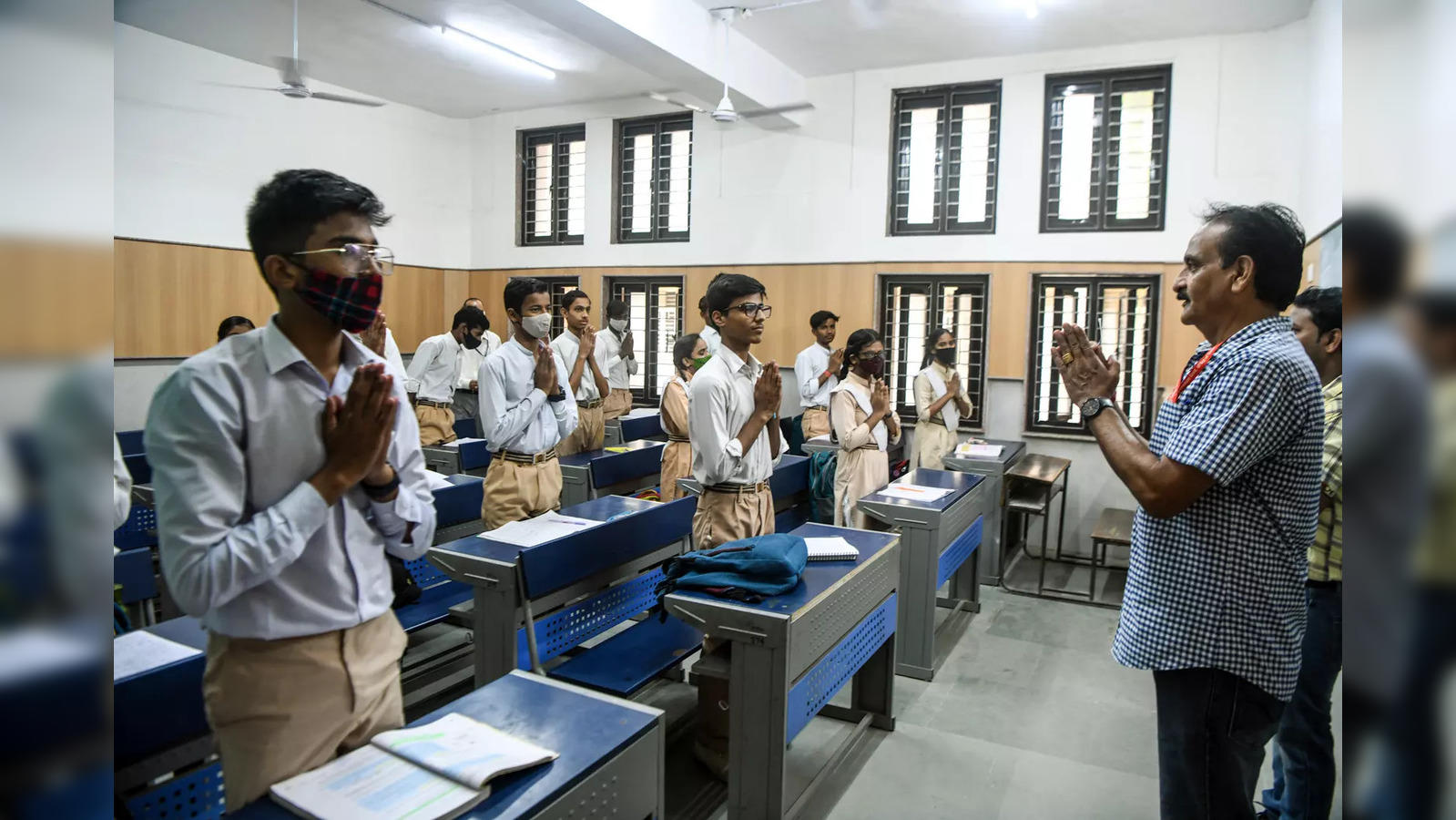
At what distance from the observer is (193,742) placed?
149cm

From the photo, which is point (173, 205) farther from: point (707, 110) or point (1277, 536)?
point (707, 110)

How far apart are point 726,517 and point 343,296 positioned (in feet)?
5.96

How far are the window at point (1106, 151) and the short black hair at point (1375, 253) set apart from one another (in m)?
6.30

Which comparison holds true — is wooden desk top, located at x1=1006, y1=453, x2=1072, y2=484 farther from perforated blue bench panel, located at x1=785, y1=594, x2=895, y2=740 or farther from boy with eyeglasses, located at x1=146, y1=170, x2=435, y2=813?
boy with eyeglasses, located at x1=146, y1=170, x2=435, y2=813

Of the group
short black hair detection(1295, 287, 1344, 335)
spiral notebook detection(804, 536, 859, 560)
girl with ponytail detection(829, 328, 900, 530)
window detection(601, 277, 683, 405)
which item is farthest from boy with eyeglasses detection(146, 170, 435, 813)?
window detection(601, 277, 683, 405)

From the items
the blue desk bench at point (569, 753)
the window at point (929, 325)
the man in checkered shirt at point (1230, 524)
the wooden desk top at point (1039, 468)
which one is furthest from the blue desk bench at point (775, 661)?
the window at point (929, 325)

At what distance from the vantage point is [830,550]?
246cm

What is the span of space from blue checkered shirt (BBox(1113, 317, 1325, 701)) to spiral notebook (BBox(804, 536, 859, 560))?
3.32 ft

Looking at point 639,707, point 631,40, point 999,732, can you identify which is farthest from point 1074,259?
point 639,707

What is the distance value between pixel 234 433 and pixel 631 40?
4.45 metres

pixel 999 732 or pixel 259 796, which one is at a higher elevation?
pixel 259 796

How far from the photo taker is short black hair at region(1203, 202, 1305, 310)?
61.3 inches

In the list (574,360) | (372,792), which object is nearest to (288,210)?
(372,792)

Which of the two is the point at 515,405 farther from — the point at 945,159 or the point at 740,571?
the point at 945,159
